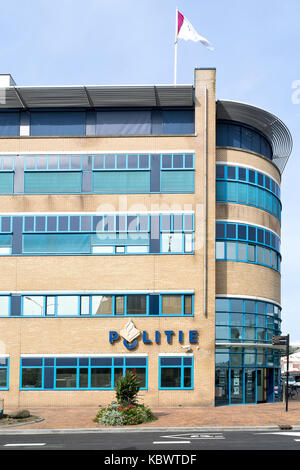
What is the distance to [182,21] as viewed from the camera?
126ft

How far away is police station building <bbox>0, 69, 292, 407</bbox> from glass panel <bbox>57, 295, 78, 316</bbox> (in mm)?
60

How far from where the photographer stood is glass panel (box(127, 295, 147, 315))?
3559cm

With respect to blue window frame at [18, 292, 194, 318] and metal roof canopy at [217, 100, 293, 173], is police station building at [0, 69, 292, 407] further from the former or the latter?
metal roof canopy at [217, 100, 293, 173]

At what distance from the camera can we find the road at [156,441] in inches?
810

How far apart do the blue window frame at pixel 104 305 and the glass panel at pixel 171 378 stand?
10.6ft

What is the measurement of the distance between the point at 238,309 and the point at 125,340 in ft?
23.6

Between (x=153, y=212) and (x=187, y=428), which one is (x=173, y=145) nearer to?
(x=153, y=212)

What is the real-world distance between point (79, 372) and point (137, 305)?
516 cm

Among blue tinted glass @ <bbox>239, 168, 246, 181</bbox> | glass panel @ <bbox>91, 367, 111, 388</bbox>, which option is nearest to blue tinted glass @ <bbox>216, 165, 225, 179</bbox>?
blue tinted glass @ <bbox>239, 168, 246, 181</bbox>

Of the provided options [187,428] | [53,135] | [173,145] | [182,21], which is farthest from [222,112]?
[187,428]

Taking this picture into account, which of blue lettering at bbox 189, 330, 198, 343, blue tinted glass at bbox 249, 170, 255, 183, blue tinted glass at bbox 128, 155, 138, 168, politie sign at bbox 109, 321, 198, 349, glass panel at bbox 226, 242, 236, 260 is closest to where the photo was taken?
blue lettering at bbox 189, 330, 198, 343

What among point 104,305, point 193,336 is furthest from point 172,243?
point 193,336

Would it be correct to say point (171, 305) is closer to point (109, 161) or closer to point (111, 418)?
point (109, 161)

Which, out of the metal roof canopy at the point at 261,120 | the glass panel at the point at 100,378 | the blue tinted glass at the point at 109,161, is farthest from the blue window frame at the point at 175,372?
the metal roof canopy at the point at 261,120
